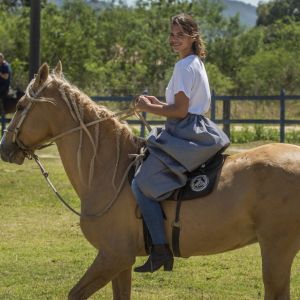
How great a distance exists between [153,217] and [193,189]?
0.37 m

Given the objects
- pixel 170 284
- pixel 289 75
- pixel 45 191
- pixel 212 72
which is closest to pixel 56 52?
pixel 212 72

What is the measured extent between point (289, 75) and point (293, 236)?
34.1 meters

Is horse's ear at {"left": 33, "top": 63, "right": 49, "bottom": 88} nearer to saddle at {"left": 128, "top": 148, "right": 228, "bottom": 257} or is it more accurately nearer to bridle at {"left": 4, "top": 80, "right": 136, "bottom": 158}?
bridle at {"left": 4, "top": 80, "right": 136, "bottom": 158}

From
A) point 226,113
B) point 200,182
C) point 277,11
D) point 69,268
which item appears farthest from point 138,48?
point 277,11

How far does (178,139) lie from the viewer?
6.30 m

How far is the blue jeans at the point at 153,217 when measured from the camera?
20.4ft

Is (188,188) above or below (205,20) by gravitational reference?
above

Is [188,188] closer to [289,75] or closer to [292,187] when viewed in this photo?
[292,187]

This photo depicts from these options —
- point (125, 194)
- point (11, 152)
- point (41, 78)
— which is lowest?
point (125, 194)

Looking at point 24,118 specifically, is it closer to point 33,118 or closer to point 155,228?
point 33,118

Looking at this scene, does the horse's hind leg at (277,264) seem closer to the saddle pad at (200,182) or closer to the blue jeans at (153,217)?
the saddle pad at (200,182)

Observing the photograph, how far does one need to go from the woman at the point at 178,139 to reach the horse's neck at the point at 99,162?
275 millimetres

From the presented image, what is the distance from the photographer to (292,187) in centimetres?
609

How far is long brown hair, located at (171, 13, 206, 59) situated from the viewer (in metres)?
6.36
